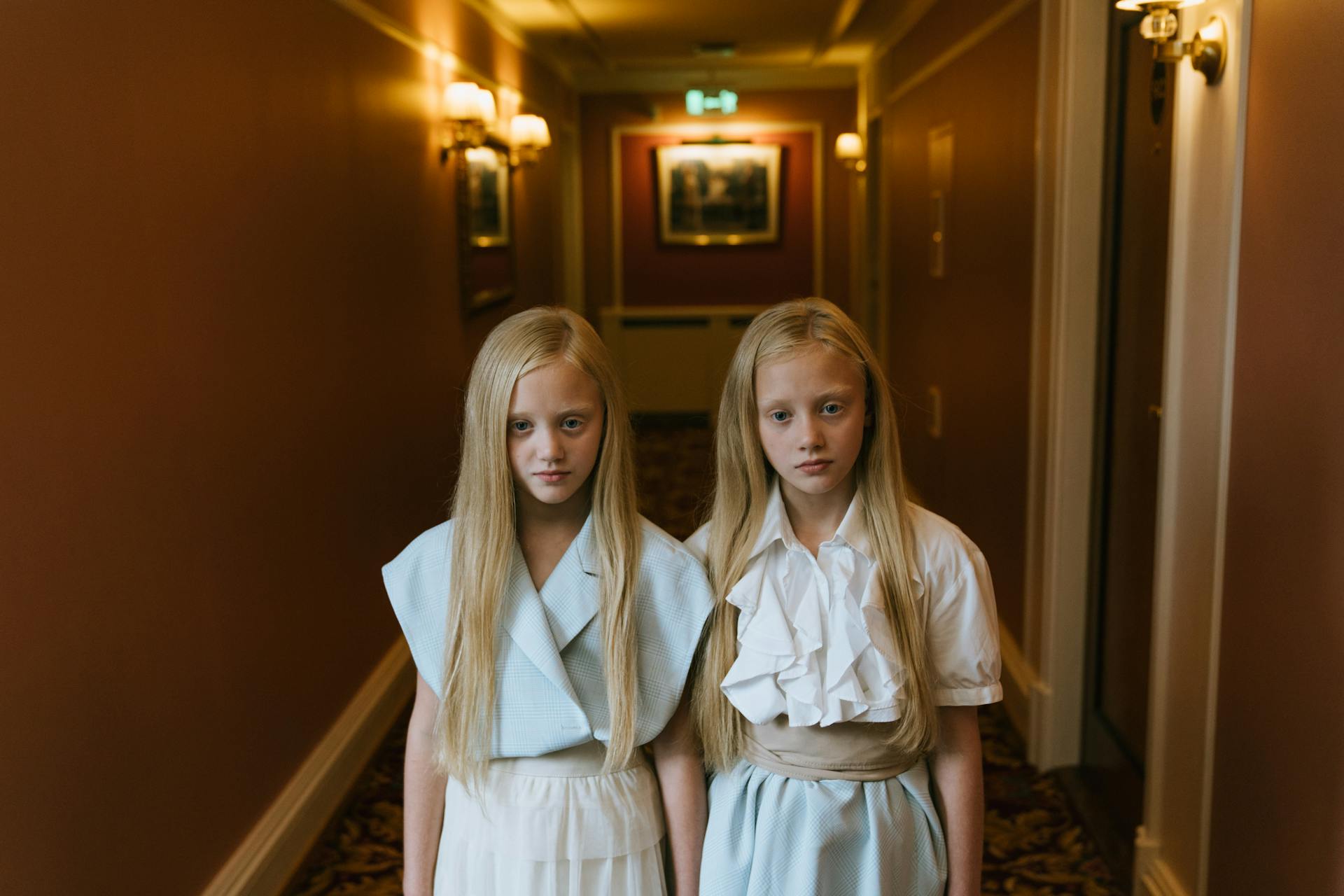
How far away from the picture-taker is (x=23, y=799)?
1900 mm

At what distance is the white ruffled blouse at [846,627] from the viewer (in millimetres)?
1438

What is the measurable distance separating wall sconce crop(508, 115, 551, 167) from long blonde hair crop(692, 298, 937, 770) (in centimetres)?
567

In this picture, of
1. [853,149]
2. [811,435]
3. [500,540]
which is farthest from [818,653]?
[853,149]

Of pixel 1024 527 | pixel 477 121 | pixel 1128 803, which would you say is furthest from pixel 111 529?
pixel 477 121

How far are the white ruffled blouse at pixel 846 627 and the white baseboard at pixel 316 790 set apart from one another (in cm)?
165

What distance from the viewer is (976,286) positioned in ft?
15.8

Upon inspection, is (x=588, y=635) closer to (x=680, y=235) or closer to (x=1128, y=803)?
(x=1128, y=803)

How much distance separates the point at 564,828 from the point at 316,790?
2.00 m

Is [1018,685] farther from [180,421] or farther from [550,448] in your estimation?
[550,448]

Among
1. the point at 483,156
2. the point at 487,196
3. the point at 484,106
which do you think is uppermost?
the point at 484,106

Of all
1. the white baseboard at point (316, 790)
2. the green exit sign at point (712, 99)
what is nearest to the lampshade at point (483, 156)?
the white baseboard at point (316, 790)

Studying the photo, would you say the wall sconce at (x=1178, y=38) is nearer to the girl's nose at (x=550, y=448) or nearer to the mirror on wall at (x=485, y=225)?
the girl's nose at (x=550, y=448)

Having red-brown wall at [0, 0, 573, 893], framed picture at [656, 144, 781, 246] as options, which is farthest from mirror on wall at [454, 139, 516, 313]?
framed picture at [656, 144, 781, 246]

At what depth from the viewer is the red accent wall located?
10719 mm
